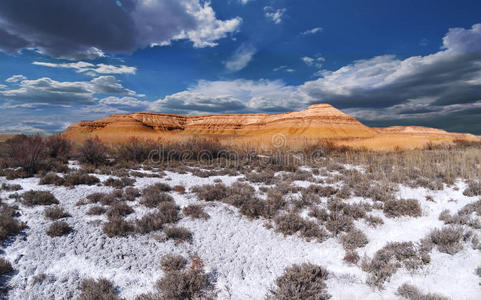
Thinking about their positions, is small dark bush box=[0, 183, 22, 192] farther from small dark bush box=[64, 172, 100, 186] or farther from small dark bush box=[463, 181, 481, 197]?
small dark bush box=[463, 181, 481, 197]

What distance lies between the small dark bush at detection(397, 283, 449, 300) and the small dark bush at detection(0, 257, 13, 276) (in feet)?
20.5

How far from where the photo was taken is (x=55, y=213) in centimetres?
491

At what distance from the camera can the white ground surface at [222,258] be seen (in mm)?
3461

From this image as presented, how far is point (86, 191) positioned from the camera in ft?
21.4

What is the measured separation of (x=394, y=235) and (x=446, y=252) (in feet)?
2.94

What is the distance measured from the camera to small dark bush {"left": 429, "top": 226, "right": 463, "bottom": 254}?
4156mm

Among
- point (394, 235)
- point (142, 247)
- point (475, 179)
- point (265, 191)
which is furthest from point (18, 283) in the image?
point (475, 179)

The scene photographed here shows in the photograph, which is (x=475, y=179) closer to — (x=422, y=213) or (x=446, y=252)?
(x=422, y=213)

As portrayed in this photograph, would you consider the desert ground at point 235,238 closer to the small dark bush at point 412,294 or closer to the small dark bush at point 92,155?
the small dark bush at point 412,294

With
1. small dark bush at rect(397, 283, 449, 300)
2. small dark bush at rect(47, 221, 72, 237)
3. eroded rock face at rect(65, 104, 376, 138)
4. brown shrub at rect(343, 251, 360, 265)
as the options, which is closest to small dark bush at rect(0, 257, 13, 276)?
small dark bush at rect(47, 221, 72, 237)

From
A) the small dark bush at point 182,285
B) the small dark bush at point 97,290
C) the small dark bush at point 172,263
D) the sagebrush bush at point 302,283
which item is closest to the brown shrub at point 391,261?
the sagebrush bush at point 302,283

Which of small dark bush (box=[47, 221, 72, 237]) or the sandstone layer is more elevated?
the sandstone layer

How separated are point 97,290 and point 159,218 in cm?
194

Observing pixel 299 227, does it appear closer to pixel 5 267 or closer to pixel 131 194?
pixel 131 194
